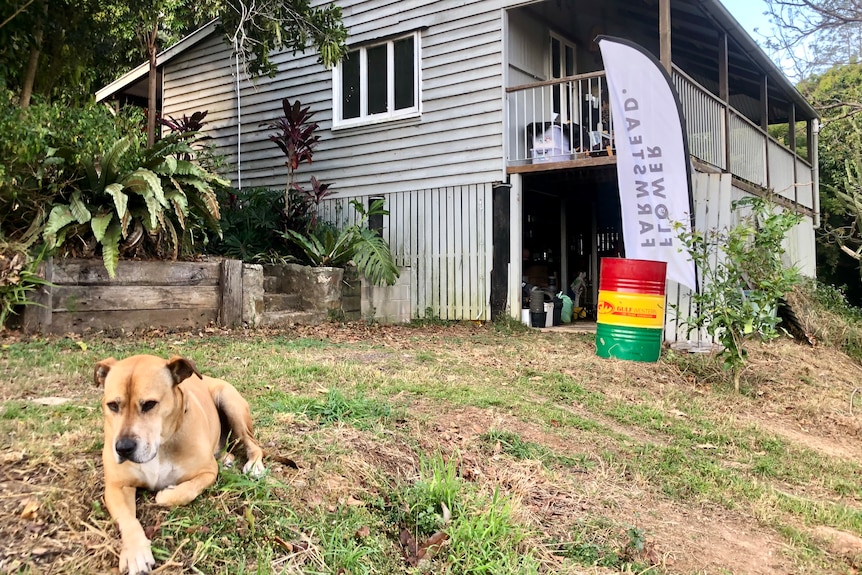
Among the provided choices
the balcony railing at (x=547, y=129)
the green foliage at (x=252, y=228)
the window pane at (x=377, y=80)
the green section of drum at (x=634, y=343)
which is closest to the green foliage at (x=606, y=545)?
the green section of drum at (x=634, y=343)

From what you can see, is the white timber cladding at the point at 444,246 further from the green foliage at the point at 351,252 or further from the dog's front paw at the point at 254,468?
the dog's front paw at the point at 254,468

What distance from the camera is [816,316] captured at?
9.70 metres

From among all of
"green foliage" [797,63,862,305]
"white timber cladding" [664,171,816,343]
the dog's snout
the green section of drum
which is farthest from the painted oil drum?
"green foliage" [797,63,862,305]

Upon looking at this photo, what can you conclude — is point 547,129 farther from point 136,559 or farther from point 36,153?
point 136,559

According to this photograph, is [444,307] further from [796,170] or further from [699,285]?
[796,170]

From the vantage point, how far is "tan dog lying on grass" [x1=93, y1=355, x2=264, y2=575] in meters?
1.99

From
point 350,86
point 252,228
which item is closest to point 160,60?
point 350,86

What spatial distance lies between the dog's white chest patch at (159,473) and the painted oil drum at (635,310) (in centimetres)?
529

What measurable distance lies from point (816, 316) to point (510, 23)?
21.9 ft

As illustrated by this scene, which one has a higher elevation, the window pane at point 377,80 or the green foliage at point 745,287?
the window pane at point 377,80

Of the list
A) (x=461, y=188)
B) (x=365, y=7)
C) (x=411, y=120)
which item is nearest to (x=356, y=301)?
(x=461, y=188)

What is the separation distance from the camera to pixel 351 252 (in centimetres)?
896

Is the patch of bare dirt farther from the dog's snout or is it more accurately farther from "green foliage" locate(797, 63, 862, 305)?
Answer: "green foliage" locate(797, 63, 862, 305)

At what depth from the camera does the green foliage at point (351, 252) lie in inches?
347
